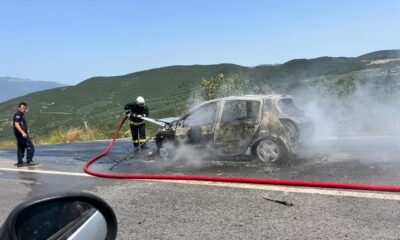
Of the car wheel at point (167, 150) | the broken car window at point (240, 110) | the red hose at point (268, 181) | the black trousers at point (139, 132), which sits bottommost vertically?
the red hose at point (268, 181)

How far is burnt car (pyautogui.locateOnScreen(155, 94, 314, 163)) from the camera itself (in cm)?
966

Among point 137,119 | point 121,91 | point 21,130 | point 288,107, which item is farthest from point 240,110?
point 121,91

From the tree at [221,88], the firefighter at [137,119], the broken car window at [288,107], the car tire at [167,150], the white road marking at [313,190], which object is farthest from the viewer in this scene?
the tree at [221,88]

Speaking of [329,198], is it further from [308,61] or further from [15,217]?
[308,61]

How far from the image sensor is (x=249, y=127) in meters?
9.86

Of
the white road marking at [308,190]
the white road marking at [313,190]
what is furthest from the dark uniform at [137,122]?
the white road marking at [313,190]

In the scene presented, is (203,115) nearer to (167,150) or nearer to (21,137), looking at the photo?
(167,150)

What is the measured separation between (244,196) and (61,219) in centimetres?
503

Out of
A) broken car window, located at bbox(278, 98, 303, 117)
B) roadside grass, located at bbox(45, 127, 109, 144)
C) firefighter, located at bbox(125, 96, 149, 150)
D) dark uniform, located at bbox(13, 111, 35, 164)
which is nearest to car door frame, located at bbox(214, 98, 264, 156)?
broken car window, located at bbox(278, 98, 303, 117)

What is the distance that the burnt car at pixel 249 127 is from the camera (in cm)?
966

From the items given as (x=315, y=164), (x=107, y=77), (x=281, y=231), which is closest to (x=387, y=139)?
(x=315, y=164)

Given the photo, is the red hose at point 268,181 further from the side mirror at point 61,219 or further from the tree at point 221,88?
the tree at point 221,88

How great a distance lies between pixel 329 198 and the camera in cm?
664

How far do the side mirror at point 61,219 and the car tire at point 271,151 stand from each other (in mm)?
7228
